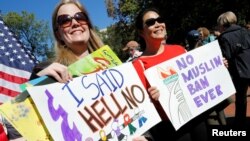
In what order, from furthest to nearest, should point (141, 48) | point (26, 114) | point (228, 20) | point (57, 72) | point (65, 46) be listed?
point (228, 20), point (141, 48), point (65, 46), point (57, 72), point (26, 114)

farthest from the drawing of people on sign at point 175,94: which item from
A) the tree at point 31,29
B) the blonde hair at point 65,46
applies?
the tree at point 31,29

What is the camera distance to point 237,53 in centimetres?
609

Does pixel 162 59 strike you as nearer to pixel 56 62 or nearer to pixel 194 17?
pixel 56 62

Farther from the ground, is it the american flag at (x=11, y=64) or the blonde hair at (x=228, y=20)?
the american flag at (x=11, y=64)

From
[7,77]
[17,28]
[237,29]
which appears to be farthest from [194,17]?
[17,28]

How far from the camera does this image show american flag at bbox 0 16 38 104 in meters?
4.33

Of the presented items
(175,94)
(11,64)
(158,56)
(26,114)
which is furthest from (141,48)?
(26,114)

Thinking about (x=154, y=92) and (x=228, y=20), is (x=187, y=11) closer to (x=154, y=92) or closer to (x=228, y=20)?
(x=228, y=20)

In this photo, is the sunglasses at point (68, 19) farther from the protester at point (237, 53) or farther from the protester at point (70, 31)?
the protester at point (237, 53)

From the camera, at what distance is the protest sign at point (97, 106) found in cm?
225

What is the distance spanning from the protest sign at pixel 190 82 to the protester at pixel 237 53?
231 cm

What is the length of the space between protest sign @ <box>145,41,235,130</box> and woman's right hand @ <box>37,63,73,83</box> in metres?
0.94

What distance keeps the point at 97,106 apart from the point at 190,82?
1.23m

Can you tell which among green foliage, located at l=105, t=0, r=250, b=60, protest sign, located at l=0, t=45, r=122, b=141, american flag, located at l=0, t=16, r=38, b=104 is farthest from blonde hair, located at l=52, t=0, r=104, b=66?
green foliage, located at l=105, t=0, r=250, b=60
